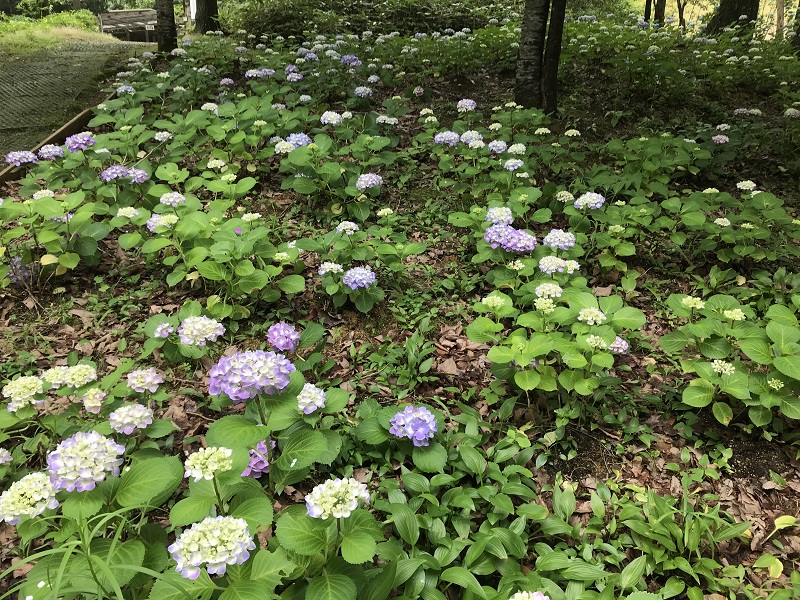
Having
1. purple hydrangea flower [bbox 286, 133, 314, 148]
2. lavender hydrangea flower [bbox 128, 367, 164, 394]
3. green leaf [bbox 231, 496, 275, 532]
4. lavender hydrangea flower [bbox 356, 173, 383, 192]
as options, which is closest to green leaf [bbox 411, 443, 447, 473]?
green leaf [bbox 231, 496, 275, 532]

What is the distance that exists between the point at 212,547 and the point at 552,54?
568 cm

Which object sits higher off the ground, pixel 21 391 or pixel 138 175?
pixel 138 175

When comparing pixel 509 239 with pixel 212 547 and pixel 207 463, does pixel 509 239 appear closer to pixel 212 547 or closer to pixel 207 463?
pixel 207 463

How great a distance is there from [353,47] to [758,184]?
5.82m

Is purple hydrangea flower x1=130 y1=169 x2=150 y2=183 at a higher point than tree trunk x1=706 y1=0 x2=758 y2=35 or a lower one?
lower

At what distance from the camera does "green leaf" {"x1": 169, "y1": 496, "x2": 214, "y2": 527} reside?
1.64 metres

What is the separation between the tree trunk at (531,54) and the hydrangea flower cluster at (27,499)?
18.4 ft

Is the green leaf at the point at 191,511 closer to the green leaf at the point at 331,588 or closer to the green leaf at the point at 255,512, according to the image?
the green leaf at the point at 255,512

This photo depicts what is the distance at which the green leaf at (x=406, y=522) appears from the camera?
195cm

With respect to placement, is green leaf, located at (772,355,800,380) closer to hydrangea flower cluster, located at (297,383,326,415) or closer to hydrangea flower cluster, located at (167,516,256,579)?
hydrangea flower cluster, located at (297,383,326,415)

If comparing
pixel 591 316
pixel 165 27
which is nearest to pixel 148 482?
pixel 591 316

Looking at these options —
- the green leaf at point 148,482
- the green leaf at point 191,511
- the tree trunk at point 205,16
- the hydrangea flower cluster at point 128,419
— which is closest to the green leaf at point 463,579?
the green leaf at point 191,511

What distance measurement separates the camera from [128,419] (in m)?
2.02

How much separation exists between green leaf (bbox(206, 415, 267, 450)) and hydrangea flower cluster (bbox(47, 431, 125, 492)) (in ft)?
1.04
